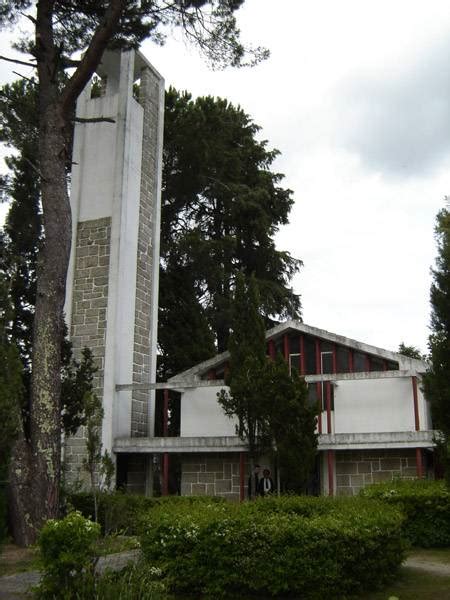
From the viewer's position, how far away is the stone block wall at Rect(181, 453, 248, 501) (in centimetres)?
1664

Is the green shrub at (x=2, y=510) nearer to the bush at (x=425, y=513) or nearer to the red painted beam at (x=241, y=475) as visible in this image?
the red painted beam at (x=241, y=475)

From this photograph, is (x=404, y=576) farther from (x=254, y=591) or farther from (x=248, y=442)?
(x=248, y=442)

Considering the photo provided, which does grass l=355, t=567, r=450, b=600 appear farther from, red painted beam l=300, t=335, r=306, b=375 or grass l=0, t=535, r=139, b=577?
red painted beam l=300, t=335, r=306, b=375

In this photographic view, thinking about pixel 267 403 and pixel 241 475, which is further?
pixel 241 475

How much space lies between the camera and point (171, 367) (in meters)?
23.1

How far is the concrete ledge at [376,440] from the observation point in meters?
14.7

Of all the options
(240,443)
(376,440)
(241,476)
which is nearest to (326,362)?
(376,440)

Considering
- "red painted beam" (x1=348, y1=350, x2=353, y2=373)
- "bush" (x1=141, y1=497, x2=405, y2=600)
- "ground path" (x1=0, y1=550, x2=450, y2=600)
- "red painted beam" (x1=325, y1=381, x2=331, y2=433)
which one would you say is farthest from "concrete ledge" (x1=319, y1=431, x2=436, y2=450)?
"bush" (x1=141, y1=497, x2=405, y2=600)

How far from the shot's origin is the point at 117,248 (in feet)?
57.6

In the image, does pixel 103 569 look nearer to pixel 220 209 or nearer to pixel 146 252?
pixel 146 252

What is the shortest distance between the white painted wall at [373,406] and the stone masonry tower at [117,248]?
5.15m

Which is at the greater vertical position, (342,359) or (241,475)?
(342,359)

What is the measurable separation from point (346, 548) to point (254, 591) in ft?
3.82

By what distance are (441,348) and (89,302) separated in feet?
34.5
